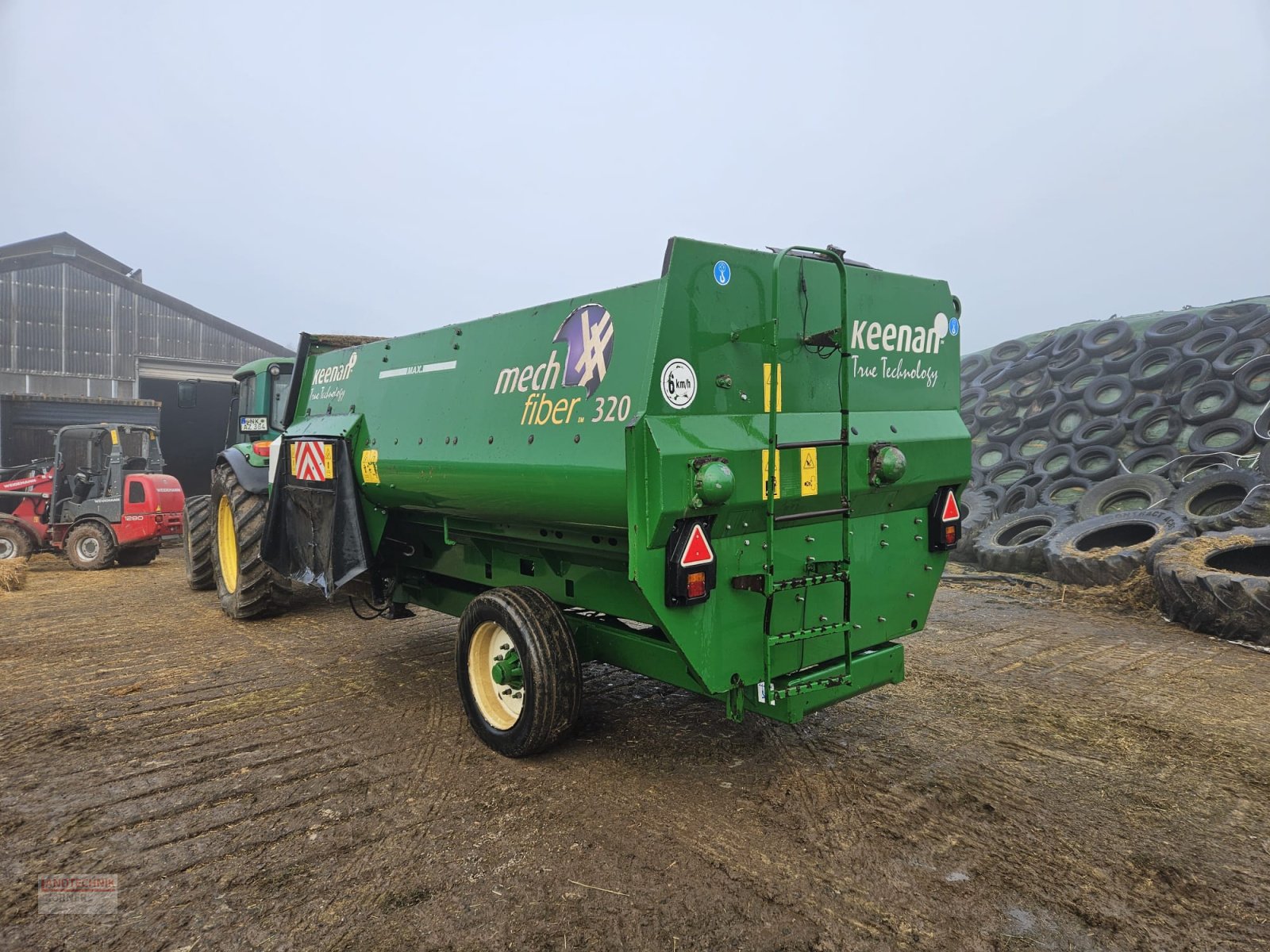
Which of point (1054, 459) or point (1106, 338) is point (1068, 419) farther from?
point (1106, 338)

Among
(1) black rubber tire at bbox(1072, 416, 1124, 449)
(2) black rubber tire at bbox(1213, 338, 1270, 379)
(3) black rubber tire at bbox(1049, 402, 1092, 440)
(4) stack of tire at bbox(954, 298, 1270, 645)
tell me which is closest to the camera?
(4) stack of tire at bbox(954, 298, 1270, 645)

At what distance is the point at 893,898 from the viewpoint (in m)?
2.66

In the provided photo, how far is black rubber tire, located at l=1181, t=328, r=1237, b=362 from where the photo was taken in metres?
12.0

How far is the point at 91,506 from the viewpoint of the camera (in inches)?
396

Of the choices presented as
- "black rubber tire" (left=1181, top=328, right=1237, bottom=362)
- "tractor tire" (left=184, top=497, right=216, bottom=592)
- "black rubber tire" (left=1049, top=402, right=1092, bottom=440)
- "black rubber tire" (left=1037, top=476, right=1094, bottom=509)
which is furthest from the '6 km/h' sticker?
"black rubber tire" (left=1181, top=328, right=1237, bottom=362)

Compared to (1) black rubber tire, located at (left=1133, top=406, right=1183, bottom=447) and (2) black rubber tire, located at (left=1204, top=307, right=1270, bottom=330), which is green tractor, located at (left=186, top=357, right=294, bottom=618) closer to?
(1) black rubber tire, located at (left=1133, top=406, right=1183, bottom=447)

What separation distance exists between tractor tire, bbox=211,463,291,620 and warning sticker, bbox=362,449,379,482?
187cm

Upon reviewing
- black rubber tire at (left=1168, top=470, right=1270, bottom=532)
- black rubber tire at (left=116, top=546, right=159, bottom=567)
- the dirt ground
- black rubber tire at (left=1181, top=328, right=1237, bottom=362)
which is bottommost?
the dirt ground

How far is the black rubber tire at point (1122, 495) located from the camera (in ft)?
30.0

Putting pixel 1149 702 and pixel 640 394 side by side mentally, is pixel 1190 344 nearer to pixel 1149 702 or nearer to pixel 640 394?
pixel 1149 702

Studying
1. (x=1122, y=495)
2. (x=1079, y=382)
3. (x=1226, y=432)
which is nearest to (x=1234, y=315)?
(x=1079, y=382)

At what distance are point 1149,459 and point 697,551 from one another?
10249 millimetres

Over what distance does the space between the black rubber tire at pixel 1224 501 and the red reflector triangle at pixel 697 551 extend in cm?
694

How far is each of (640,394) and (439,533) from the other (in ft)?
7.78
